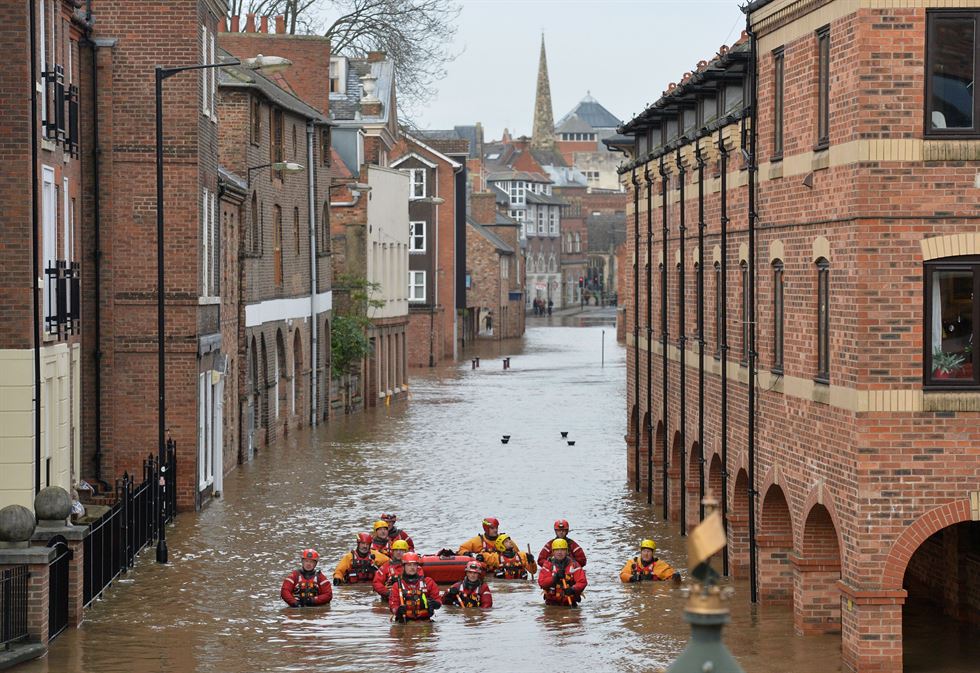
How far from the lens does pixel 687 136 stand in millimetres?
29234

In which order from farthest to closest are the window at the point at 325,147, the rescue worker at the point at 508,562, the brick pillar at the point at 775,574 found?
the window at the point at 325,147 < the rescue worker at the point at 508,562 < the brick pillar at the point at 775,574

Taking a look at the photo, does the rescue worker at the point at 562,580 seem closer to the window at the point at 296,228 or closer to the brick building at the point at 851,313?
the brick building at the point at 851,313

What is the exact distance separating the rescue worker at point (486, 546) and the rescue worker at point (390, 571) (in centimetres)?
234

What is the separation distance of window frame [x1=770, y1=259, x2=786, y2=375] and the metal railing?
926cm

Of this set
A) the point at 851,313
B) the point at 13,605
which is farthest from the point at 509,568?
the point at 851,313

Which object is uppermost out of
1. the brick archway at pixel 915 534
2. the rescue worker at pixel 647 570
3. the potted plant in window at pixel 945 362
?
the potted plant in window at pixel 945 362

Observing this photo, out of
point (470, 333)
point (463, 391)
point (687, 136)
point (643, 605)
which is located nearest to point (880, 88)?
point (643, 605)

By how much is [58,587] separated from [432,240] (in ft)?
198

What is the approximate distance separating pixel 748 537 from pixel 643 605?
81.1 inches

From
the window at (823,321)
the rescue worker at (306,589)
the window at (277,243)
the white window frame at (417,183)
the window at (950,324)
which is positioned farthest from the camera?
the white window frame at (417,183)

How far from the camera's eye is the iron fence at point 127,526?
23438 mm

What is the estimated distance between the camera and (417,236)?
267 feet

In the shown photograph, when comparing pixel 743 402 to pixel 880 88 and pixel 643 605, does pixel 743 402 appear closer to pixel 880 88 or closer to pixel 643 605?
pixel 643 605

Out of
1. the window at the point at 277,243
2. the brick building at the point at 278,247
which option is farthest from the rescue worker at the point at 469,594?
the window at the point at 277,243
